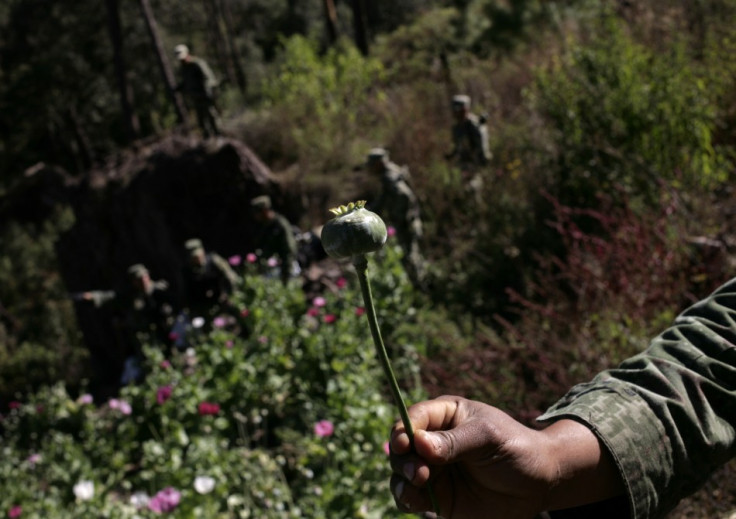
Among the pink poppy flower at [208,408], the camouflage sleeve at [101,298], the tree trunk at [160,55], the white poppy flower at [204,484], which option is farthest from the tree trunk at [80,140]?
the white poppy flower at [204,484]

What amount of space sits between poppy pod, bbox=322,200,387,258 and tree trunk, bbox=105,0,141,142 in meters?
16.3

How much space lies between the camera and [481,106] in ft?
38.7

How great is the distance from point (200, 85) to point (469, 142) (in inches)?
162

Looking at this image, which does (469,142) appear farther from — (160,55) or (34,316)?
(34,316)

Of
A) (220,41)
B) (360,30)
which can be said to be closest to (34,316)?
(220,41)

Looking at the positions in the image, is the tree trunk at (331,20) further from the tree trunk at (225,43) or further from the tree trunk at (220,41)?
the tree trunk at (220,41)

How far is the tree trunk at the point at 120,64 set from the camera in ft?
50.5

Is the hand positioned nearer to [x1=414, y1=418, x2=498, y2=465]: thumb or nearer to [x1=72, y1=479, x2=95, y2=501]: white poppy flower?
[x1=414, y1=418, x2=498, y2=465]: thumb

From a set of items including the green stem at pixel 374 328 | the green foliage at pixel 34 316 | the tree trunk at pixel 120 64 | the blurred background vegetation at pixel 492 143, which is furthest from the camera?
the tree trunk at pixel 120 64

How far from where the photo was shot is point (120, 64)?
15977 mm

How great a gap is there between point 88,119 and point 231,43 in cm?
491

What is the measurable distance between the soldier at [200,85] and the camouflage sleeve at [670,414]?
9.37m

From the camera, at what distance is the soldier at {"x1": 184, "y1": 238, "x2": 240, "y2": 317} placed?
703 cm

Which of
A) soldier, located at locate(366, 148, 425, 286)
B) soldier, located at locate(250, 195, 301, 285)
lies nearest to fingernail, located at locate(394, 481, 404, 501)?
soldier, located at locate(250, 195, 301, 285)
